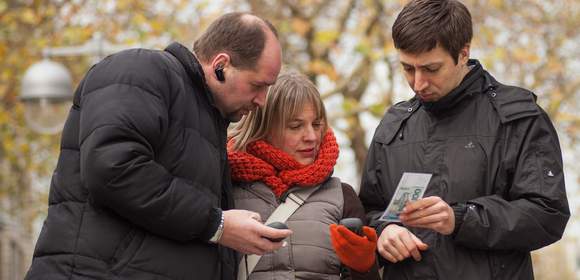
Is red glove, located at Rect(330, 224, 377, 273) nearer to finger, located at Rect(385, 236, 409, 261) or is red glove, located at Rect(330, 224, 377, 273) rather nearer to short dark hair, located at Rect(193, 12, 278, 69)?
finger, located at Rect(385, 236, 409, 261)

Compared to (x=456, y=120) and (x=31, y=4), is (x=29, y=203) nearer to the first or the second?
(x=31, y=4)

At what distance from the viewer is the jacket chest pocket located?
4059 millimetres

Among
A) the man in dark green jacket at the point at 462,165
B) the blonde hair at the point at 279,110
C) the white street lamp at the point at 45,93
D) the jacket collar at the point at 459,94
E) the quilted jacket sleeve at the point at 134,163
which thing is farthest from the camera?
the white street lamp at the point at 45,93

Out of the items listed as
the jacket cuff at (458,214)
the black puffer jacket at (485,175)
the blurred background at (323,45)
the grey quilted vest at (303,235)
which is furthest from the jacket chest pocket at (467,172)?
the blurred background at (323,45)

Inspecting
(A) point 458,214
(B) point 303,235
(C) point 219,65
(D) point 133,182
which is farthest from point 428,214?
(D) point 133,182

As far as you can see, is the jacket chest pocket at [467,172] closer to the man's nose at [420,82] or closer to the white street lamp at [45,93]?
the man's nose at [420,82]

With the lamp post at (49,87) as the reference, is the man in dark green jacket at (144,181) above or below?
above

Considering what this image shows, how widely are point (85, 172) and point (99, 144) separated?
12 centimetres

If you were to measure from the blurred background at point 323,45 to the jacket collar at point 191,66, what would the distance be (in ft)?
27.2

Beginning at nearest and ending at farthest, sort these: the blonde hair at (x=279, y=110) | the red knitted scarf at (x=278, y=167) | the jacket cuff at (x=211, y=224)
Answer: the jacket cuff at (x=211, y=224) < the red knitted scarf at (x=278, y=167) < the blonde hair at (x=279, y=110)

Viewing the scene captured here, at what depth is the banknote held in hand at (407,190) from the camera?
379 centimetres

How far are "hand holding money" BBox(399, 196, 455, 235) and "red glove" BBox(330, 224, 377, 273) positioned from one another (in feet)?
0.70

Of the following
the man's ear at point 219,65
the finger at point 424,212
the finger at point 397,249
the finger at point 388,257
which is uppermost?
the man's ear at point 219,65

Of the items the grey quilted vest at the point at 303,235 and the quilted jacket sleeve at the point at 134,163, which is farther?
the grey quilted vest at the point at 303,235
